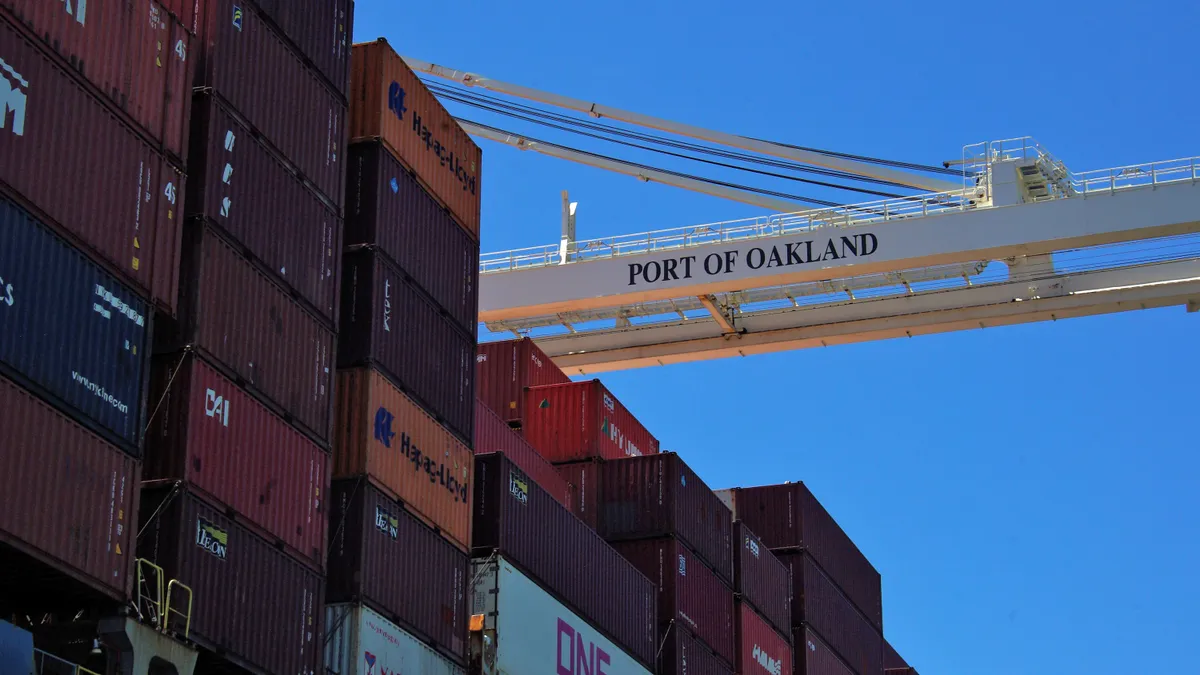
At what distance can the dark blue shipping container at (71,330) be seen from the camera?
709 inches

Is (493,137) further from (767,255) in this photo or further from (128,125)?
(128,125)

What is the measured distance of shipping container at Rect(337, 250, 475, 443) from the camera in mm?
25641

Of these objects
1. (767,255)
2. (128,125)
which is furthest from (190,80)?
(767,255)

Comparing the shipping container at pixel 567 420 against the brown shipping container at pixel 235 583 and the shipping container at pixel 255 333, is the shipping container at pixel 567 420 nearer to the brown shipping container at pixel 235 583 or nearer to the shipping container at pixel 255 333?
the shipping container at pixel 255 333

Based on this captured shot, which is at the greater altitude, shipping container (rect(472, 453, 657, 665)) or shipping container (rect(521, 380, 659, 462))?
shipping container (rect(521, 380, 659, 462))

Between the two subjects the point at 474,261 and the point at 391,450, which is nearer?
the point at 391,450

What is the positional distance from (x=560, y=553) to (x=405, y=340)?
5.17 meters

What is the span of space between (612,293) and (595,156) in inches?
300

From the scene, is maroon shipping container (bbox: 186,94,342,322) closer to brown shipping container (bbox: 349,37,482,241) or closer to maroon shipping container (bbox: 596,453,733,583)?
brown shipping container (bbox: 349,37,482,241)

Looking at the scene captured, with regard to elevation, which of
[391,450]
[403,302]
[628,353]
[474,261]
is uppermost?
[628,353]

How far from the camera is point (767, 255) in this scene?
39.2 meters

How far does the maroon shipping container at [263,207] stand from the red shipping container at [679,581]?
11.7 m

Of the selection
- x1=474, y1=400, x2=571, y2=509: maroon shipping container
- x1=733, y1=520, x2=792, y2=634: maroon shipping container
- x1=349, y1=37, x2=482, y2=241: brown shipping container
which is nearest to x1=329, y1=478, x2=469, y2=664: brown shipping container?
x1=474, y1=400, x2=571, y2=509: maroon shipping container

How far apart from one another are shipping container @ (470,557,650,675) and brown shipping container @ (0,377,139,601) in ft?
28.4
